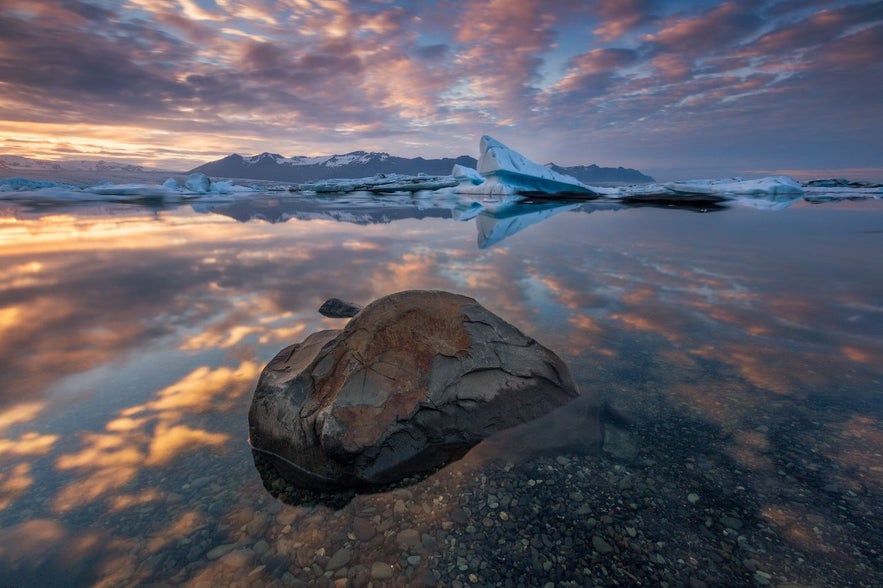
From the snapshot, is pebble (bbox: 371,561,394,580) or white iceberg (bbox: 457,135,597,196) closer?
pebble (bbox: 371,561,394,580)

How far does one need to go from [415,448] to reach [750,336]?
213 inches

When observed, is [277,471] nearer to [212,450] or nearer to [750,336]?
[212,450]

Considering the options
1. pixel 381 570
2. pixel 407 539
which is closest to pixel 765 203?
pixel 407 539

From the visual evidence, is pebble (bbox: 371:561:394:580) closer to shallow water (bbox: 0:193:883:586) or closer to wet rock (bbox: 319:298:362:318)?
shallow water (bbox: 0:193:883:586)

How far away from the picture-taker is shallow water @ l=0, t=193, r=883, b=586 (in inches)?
104

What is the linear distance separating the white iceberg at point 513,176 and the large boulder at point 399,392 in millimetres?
41283

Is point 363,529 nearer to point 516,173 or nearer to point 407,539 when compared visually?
point 407,539

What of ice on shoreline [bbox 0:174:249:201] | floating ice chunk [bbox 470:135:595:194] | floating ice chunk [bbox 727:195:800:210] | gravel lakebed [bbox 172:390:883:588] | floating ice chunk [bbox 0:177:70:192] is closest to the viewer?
gravel lakebed [bbox 172:390:883:588]

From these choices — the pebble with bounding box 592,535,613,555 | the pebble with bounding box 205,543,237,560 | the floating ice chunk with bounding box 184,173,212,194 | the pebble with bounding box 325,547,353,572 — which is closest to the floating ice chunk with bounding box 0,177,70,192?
the floating ice chunk with bounding box 184,173,212,194

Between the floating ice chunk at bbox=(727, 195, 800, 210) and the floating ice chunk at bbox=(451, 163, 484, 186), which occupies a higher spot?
the floating ice chunk at bbox=(451, 163, 484, 186)

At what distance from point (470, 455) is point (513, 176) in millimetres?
44157

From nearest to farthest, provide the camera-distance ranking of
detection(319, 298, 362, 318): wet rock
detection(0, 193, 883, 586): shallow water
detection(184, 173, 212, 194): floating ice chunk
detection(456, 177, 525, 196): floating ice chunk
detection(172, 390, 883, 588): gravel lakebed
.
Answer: detection(172, 390, 883, 588): gravel lakebed → detection(0, 193, 883, 586): shallow water → detection(319, 298, 362, 318): wet rock → detection(456, 177, 525, 196): floating ice chunk → detection(184, 173, 212, 194): floating ice chunk

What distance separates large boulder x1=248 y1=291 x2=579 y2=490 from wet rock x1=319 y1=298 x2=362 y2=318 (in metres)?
2.12

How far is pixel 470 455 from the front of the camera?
3.72 m
